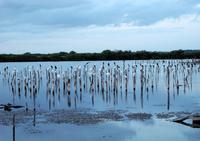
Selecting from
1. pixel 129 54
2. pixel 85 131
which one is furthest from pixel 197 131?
pixel 129 54

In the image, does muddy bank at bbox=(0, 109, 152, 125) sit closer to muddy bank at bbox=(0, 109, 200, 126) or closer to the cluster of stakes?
muddy bank at bbox=(0, 109, 200, 126)

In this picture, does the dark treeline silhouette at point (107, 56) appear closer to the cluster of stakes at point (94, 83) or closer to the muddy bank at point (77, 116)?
the cluster of stakes at point (94, 83)

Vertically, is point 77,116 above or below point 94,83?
below

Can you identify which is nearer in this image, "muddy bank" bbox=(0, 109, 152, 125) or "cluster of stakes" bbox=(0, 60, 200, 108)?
"muddy bank" bbox=(0, 109, 152, 125)

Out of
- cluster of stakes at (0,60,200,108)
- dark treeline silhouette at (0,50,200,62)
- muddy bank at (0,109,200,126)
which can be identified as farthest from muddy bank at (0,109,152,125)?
dark treeline silhouette at (0,50,200,62)

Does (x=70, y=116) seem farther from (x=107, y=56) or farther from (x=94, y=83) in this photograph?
(x=107, y=56)

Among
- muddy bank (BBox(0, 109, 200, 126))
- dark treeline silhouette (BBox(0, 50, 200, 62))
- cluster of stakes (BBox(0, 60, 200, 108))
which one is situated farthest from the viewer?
dark treeline silhouette (BBox(0, 50, 200, 62))

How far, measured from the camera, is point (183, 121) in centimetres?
2420

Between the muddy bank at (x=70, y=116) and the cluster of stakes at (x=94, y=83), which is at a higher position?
the cluster of stakes at (x=94, y=83)

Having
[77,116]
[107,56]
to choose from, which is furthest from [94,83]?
[107,56]

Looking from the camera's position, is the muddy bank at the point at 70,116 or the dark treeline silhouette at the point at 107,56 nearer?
the muddy bank at the point at 70,116

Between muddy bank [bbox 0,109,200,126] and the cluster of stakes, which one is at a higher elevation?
the cluster of stakes

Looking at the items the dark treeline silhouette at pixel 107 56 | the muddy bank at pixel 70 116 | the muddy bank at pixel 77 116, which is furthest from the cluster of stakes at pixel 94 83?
the dark treeline silhouette at pixel 107 56

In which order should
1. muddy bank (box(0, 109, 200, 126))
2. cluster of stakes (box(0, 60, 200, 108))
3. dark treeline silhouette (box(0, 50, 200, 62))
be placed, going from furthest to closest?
dark treeline silhouette (box(0, 50, 200, 62)) < cluster of stakes (box(0, 60, 200, 108)) < muddy bank (box(0, 109, 200, 126))
